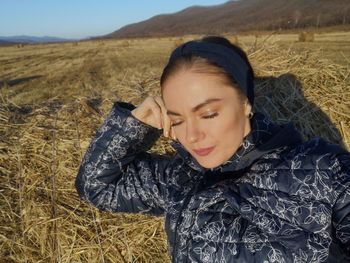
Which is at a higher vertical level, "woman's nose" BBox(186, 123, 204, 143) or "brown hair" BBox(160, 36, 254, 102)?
"brown hair" BBox(160, 36, 254, 102)

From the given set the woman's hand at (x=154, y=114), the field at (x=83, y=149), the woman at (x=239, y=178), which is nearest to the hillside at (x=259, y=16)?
the field at (x=83, y=149)

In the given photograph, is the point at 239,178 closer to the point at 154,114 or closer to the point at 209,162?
the point at 209,162

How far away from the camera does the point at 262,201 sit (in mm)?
1991

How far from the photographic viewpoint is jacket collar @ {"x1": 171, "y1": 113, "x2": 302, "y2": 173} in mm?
2111

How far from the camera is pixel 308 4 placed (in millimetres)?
127875

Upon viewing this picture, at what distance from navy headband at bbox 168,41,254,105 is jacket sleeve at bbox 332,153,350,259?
57 cm

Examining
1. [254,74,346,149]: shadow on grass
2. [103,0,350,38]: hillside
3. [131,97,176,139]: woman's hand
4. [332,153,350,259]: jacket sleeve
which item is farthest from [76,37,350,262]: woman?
[103,0,350,38]: hillside


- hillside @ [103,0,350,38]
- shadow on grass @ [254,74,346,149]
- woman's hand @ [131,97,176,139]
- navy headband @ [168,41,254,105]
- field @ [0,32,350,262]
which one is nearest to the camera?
navy headband @ [168,41,254,105]

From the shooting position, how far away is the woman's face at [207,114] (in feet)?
6.70

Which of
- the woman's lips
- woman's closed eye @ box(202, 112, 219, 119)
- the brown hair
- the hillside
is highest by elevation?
the brown hair

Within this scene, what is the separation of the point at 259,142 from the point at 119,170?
89 centimetres

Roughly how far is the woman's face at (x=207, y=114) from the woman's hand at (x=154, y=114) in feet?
1.37

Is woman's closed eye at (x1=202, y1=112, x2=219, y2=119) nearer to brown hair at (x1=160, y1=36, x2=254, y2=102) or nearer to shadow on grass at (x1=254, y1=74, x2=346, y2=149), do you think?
brown hair at (x1=160, y1=36, x2=254, y2=102)

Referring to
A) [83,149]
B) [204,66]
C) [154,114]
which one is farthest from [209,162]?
[83,149]
